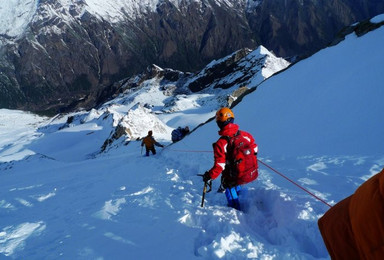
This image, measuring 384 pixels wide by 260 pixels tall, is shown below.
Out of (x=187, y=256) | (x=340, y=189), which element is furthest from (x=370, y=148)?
(x=187, y=256)

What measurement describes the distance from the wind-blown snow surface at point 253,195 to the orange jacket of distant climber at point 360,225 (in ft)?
7.90

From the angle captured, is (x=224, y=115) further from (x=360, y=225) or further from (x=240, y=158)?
(x=360, y=225)

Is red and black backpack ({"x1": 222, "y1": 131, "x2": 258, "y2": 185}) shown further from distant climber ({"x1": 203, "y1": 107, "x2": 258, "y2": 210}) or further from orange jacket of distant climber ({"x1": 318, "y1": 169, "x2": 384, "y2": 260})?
orange jacket of distant climber ({"x1": 318, "y1": 169, "x2": 384, "y2": 260})

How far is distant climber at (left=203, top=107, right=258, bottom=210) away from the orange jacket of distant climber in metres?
3.71

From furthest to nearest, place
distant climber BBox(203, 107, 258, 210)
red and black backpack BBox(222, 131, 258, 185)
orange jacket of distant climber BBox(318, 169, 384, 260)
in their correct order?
red and black backpack BBox(222, 131, 258, 185) < distant climber BBox(203, 107, 258, 210) < orange jacket of distant climber BBox(318, 169, 384, 260)

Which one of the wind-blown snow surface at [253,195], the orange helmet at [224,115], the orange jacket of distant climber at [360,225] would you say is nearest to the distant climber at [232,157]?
the orange helmet at [224,115]

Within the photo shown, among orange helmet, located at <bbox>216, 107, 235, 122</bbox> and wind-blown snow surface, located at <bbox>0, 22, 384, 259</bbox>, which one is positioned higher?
orange helmet, located at <bbox>216, 107, 235, 122</bbox>

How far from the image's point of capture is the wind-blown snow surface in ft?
16.8

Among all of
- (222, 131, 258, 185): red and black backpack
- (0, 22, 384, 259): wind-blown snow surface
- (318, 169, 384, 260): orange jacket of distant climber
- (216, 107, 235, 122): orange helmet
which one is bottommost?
(0, 22, 384, 259): wind-blown snow surface

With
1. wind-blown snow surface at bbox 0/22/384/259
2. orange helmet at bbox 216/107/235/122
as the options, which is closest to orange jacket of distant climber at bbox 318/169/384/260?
wind-blown snow surface at bbox 0/22/384/259

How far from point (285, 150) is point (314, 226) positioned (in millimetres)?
5841

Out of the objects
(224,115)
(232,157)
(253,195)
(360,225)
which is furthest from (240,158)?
(360,225)

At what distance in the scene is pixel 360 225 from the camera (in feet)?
6.26

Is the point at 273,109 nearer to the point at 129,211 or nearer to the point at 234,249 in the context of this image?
the point at 129,211
